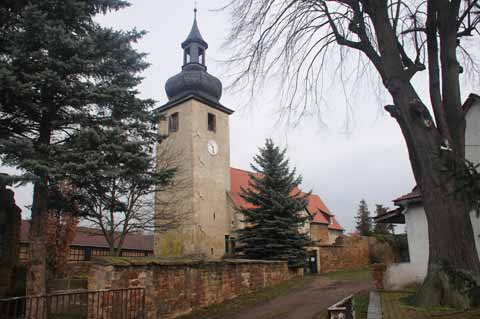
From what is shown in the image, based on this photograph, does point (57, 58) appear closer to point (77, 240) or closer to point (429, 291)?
point (429, 291)

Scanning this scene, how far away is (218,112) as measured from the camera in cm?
2980

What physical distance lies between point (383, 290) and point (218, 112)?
20509 millimetres

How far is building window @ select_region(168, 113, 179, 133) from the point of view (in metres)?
28.7

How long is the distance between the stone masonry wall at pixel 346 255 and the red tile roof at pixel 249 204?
268 centimetres

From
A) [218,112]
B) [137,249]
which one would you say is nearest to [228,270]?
[218,112]

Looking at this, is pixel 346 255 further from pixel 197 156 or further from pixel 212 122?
pixel 212 122

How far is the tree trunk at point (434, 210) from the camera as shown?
21.6 feet

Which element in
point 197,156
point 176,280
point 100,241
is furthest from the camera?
point 100,241

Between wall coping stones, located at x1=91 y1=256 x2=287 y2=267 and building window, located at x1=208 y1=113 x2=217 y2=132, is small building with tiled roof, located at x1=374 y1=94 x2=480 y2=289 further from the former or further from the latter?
building window, located at x1=208 y1=113 x2=217 y2=132

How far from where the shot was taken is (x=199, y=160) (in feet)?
88.5

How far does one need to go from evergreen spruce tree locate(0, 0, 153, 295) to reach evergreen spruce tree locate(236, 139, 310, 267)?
1146 centimetres

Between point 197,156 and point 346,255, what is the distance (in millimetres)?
11961

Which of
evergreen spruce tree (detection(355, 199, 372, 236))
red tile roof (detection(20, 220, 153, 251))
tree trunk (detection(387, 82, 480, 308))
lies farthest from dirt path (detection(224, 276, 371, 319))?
evergreen spruce tree (detection(355, 199, 372, 236))

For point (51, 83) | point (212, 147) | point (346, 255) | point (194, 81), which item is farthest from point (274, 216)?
point (51, 83)
